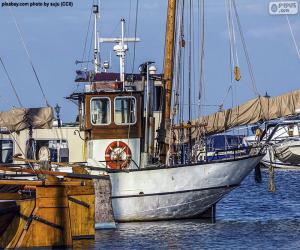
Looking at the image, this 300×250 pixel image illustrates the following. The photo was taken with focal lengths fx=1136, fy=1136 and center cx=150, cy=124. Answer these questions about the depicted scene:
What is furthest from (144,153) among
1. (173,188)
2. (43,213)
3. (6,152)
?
(43,213)

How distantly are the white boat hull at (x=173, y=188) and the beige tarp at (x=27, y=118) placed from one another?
913 centimetres

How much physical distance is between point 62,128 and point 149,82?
5.56m

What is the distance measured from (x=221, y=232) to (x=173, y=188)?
104 inches

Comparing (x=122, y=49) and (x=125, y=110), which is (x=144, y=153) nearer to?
(x=125, y=110)

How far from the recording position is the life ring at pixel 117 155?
3678 cm

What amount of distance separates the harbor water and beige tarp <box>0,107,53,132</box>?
7590mm

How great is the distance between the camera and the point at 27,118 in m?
44.0

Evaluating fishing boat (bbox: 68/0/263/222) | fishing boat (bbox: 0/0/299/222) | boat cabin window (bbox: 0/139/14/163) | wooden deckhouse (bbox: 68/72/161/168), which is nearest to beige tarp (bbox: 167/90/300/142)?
fishing boat (bbox: 0/0/299/222)

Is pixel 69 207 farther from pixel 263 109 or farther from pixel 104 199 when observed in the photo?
pixel 263 109

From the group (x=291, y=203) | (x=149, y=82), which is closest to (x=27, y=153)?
(x=149, y=82)

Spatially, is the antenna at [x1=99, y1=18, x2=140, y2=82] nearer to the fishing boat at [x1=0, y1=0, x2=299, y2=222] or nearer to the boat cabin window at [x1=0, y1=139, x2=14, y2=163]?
the fishing boat at [x1=0, y1=0, x2=299, y2=222]

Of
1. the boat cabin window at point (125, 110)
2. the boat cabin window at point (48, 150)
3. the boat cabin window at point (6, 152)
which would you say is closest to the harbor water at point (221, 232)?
the boat cabin window at point (125, 110)

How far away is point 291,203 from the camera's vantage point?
4906 cm

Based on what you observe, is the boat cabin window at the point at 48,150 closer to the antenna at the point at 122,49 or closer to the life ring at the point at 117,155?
the life ring at the point at 117,155
